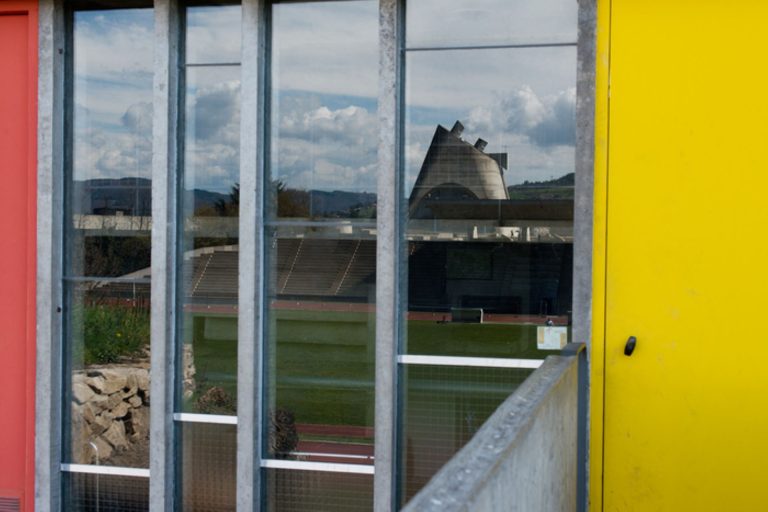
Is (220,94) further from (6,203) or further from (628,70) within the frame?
(628,70)

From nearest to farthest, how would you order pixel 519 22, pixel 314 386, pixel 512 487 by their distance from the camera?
pixel 512 487 < pixel 519 22 < pixel 314 386

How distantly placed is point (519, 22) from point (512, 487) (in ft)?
11.9

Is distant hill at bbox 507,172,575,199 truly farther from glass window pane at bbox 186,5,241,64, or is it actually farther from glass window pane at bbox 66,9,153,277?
glass window pane at bbox 66,9,153,277

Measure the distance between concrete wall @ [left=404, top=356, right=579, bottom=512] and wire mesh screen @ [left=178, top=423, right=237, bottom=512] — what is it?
7.84 feet

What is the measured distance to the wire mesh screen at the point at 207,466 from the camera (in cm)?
642

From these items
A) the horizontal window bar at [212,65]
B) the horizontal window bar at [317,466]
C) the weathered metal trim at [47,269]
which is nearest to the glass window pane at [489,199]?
the horizontal window bar at [317,466]

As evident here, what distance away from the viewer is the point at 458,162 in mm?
6051

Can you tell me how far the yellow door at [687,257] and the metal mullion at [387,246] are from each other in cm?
130

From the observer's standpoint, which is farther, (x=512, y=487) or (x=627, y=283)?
(x=627, y=283)

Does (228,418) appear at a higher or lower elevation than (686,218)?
lower

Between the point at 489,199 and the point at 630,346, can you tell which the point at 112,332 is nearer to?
the point at 489,199

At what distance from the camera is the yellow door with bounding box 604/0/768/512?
17.8 feet

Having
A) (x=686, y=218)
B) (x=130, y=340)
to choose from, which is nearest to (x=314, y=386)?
(x=130, y=340)

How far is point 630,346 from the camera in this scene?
18.2 ft
